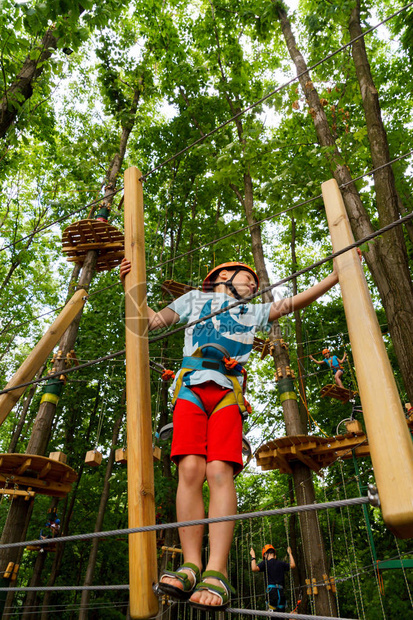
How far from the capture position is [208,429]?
193 centimetres

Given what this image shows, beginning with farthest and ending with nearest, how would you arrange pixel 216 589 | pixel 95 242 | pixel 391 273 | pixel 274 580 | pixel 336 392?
pixel 336 392 → pixel 274 580 → pixel 95 242 → pixel 391 273 → pixel 216 589

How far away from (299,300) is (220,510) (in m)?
1.09

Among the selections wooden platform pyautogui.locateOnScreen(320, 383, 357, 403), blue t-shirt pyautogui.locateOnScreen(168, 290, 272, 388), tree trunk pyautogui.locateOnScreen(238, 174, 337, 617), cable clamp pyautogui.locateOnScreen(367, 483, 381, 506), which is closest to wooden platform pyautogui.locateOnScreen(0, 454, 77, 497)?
tree trunk pyautogui.locateOnScreen(238, 174, 337, 617)

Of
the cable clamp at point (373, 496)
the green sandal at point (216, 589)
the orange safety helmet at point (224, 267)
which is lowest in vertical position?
the green sandal at point (216, 589)

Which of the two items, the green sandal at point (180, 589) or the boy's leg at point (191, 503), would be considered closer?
the green sandal at point (180, 589)

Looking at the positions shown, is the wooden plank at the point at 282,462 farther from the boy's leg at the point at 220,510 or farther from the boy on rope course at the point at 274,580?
the boy's leg at the point at 220,510

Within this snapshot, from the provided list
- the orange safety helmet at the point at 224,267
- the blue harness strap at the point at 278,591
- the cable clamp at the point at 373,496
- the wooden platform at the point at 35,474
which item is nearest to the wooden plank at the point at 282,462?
the blue harness strap at the point at 278,591

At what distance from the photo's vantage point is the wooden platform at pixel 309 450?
5703 millimetres

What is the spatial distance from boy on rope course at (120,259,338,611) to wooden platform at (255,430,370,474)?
3653mm

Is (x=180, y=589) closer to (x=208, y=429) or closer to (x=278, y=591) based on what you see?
(x=208, y=429)

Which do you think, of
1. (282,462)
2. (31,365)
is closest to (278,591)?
(282,462)

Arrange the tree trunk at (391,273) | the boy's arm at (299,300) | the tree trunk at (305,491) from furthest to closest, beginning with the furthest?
the tree trunk at (305,491)
the tree trunk at (391,273)
the boy's arm at (299,300)

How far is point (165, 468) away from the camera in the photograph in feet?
34.8

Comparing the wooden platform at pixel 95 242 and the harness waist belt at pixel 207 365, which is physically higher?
the wooden platform at pixel 95 242
